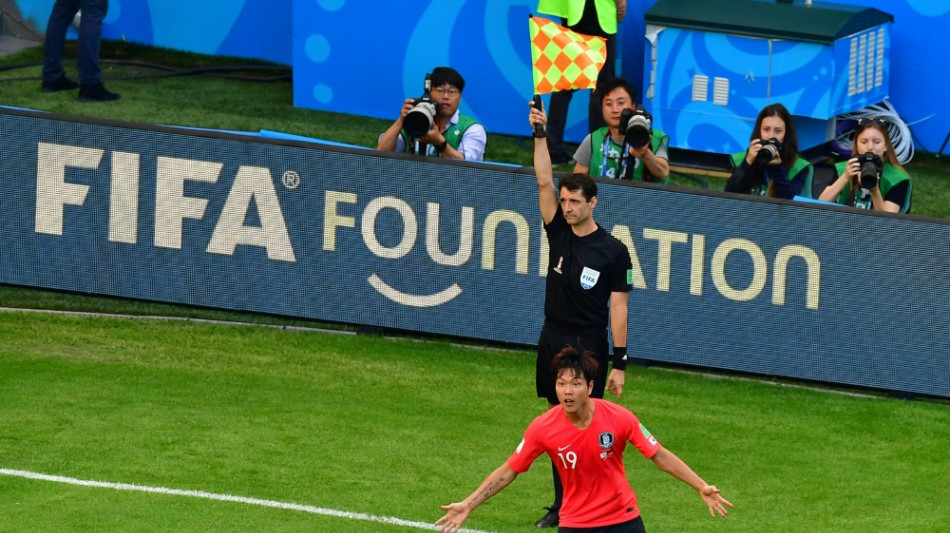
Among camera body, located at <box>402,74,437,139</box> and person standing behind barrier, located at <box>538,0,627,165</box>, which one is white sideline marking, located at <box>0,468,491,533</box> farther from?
person standing behind barrier, located at <box>538,0,627,165</box>

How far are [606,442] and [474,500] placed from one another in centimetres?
67

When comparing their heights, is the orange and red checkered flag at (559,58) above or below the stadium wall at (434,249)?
above

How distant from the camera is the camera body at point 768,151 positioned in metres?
11.5

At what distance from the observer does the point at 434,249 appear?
1229 centimetres

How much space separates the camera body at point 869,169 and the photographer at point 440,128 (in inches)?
114

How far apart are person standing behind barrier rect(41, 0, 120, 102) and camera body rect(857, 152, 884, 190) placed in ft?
28.5

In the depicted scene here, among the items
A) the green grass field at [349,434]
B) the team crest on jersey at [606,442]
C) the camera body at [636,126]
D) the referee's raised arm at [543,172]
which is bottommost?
the green grass field at [349,434]

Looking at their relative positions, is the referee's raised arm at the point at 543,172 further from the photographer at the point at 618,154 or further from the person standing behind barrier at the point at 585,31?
the person standing behind barrier at the point at 585,31

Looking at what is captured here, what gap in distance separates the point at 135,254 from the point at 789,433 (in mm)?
5227

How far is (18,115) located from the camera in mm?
12695

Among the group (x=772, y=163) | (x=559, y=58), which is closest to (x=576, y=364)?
(x=559, y=58)

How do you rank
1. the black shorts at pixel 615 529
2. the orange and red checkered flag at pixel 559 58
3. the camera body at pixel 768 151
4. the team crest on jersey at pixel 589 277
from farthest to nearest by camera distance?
the camera body at pixel 768 151 < the orange and red checkered flag at pixel 559 58 < the team crest on jersey at pixel 589 277 < the black shorts at pixel 615 529

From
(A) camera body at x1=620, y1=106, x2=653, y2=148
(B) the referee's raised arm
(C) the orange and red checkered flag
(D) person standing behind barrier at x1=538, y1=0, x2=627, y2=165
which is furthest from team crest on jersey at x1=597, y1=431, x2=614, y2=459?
(D) person standing behind barrier at x1=538, y1=0, x2=627, y2=165

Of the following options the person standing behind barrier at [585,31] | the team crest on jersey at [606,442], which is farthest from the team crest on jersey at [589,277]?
the person standing behind barrier at [585,31]
